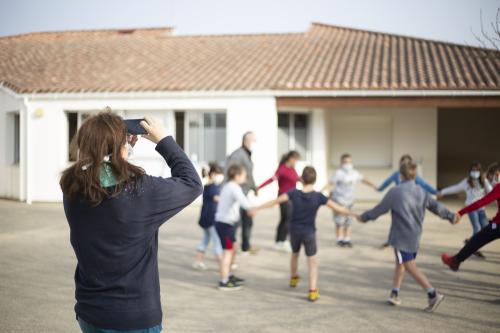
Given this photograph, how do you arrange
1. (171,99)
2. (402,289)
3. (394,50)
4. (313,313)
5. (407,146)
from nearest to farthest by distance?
(313,313) < (402,289) < (171,99) < (407,146) < (394,50)

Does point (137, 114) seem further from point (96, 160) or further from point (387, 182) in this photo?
point (96, 160)

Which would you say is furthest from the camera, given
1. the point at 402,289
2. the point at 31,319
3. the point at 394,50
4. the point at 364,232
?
the point at 394,50

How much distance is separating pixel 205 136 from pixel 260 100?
2106 millimetres

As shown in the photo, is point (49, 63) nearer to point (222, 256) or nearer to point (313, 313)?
point (222, 256)

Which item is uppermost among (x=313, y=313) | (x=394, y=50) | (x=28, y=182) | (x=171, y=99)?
(x=394, y=50)

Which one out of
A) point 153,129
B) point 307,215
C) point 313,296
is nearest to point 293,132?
point 307,215

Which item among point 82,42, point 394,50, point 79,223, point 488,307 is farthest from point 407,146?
point 79,223

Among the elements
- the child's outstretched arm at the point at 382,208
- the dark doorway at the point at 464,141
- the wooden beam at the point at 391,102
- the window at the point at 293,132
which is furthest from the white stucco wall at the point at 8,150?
the dark doorway at the point at 464,141

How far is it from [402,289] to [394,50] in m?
14.3

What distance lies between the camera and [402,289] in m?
6.49

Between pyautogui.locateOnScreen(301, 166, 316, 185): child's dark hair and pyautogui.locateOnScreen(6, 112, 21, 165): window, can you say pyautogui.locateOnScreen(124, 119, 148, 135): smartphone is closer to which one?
pyautogui.locateOnScreen(301, 166, 316, 185): child's dark hair

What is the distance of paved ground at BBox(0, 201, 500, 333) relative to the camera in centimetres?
512

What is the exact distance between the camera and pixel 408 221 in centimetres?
571

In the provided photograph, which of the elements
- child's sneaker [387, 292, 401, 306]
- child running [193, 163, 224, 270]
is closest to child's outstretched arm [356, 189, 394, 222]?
child's sneaker [387, 292, 401, 306]
